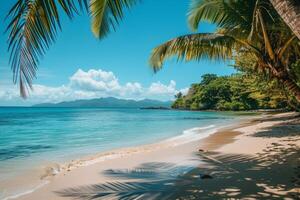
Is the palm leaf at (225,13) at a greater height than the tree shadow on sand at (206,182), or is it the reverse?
the palm leaf at (225,13)

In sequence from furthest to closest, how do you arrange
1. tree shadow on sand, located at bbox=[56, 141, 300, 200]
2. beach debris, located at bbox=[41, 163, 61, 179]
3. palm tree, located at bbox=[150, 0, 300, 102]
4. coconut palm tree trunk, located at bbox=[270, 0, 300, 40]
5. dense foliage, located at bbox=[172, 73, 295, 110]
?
1. dense foliage, located at bbox=[172, 73, 295, 110]
2. beach debris, located at bbox=[41, 163, 61, 179]
3. palm tree, located at bbox=[150, 0, 300, 102]
4. tree shadow on sand, located at bbox=[56, 141, 300, 200]
5. coconut palm tree trunk, located at bbox=[270, 0, 300, 40]

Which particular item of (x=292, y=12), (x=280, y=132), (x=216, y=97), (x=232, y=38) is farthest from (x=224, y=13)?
(x=216, y=97)

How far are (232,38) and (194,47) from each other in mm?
934

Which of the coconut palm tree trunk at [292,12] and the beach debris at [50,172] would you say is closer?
the coconut palm tree trunk at [292,12]

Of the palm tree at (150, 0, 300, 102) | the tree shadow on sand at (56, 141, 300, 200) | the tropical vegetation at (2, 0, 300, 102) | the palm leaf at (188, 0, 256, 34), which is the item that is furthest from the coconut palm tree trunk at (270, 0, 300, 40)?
the palm leaf at (188, 0, 256, 34)

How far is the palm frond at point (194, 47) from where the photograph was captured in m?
7.47

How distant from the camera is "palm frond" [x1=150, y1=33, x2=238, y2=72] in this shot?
7.47 metres

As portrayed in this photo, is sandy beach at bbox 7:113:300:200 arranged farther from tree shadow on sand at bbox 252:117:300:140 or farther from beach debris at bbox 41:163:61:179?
tree shadow on sand at bbox 252:117:300:140

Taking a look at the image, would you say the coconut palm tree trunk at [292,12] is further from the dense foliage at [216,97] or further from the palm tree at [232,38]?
the dense foliage at [216,97]

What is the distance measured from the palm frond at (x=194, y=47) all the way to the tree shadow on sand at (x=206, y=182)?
104 inches

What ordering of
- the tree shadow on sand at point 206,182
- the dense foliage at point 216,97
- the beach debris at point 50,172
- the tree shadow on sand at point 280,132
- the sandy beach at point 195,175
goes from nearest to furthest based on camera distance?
the tree shadow on sand at point 206,182
the sandy beach at point 195,175
the beach debris at point 50,172
the tree shadow on sand at point 280,132
the dense foliage at point 216,97

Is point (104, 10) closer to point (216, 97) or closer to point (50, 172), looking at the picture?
point (50, 172)

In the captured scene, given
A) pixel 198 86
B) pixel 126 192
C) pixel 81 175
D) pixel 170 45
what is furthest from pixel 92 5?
pixel 198 86

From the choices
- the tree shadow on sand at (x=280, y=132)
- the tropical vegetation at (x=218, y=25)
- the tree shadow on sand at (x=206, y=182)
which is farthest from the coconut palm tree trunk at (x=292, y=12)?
the tree shadow on sand at (x=280, y=132)
